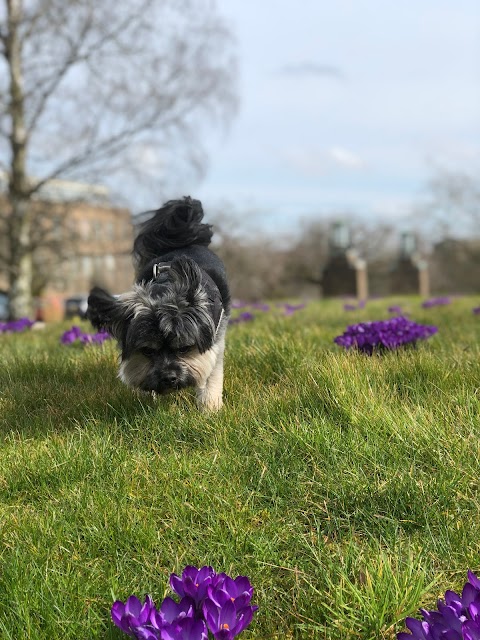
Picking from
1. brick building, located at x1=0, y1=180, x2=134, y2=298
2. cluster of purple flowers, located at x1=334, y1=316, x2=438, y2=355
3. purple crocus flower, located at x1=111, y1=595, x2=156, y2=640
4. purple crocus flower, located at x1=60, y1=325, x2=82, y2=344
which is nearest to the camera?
purple crocus flower, located at x1=111, y1=595, x2=156, y2=640

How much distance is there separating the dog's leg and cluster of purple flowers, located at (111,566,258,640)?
190 centimetres

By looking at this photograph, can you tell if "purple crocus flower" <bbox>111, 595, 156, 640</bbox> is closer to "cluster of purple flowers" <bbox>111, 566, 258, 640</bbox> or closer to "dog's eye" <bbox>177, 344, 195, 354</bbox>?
"cluster of purple flowers" <bbox>111, 566, 258, 640</bbox>

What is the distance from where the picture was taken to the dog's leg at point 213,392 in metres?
3.97

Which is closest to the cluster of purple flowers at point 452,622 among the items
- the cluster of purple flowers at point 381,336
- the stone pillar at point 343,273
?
the cluster of purple flowers at point 381,336

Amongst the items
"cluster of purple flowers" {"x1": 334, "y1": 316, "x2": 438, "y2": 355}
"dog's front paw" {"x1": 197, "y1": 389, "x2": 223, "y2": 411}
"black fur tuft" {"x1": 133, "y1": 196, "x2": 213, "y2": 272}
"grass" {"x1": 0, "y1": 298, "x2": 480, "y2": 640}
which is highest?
"black fur tuft" {"x1": 133, "y1": 196, "x2": 213, "y2": 272}

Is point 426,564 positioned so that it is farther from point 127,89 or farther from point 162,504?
point 127,89

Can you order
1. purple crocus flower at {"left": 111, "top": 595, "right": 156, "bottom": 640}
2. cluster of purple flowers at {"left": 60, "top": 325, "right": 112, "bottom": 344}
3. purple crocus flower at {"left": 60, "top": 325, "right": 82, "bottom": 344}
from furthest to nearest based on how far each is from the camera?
purple crocus flower at {"left": 60, "top": 325, "right": 82, "bottom": 344}
cluster of purple flowers at {"left": 60, "top": 325, "right": 112, "bottom": 344}
purple crocus flower at {"left": 111, "top": 595, "right": 156, "bottom": 640}

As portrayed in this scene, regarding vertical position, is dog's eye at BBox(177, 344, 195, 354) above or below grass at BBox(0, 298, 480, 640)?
above

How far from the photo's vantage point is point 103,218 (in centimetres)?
1694

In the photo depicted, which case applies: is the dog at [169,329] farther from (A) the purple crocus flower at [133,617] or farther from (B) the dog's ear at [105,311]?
(A) the purple crocus flower at [133,617]

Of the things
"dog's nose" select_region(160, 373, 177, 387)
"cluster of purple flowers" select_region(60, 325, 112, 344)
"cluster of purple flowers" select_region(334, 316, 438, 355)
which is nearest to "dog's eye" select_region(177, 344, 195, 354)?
"dog's nose" select_region(160, 373, 177, 387)

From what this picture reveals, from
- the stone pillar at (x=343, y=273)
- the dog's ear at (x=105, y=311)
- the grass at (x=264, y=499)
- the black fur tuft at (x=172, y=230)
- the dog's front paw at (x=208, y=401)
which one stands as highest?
the black fur tuft at (x=172, y=230)

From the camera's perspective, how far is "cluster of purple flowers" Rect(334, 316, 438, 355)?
17.0 feet

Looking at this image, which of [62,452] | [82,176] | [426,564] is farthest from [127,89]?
[426,564]
